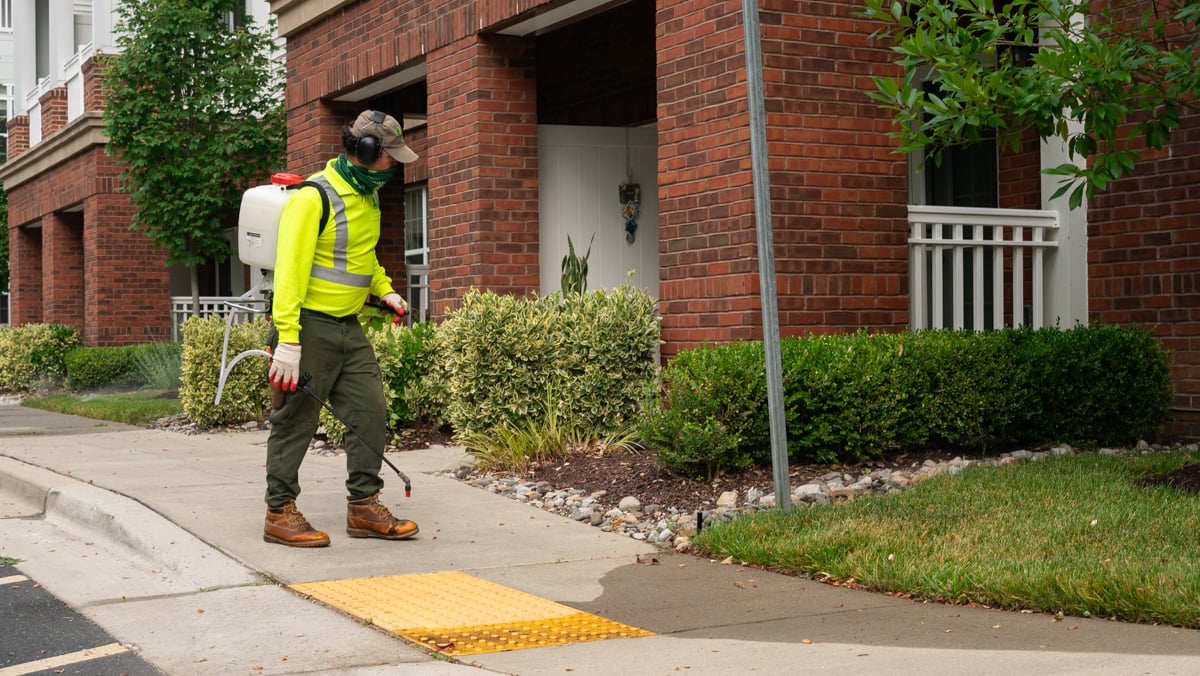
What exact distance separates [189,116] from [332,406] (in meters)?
12.4

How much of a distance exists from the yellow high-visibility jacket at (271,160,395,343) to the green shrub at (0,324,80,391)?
1650 centimetres

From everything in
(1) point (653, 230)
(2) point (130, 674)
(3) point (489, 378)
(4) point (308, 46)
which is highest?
(4) point (308, 46)

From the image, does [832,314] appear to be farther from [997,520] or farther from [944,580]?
[944,580]

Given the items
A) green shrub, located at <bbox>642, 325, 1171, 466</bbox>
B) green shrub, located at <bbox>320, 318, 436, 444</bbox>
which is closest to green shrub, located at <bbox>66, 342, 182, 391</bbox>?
green shrub, located at <bbox>320, 318, 436, 444</bbox>

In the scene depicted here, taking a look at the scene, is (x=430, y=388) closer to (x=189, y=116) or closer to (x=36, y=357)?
(x=189, y=116)

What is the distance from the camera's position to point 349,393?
7.25 metres

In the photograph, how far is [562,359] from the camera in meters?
9.85

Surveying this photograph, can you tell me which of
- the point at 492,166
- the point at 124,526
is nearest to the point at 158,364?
the point at 492,166

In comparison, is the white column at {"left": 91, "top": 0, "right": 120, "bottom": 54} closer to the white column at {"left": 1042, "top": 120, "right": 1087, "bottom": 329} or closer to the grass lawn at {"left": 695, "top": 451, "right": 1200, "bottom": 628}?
the white column at {"left": 1042, "top": 120, "right": 1087, "bottom": 329}

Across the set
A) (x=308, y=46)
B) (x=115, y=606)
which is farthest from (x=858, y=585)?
(x=308, y=46)

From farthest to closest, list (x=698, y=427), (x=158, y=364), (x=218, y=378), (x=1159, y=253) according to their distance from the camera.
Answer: (x=158, y=364) < (x=218, y=378) < (x=1159, y=253) < (x=698, y=427)

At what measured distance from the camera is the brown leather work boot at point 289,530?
7105mm

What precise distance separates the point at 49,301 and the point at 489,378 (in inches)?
684

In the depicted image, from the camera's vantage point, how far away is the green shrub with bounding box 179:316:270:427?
13.7 metres
